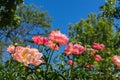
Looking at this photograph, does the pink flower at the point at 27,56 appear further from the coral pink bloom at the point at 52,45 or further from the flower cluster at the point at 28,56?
the coral pink bloom at the point at 52,45

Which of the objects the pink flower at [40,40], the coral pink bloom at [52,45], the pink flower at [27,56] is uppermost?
the pink flower at [40,40]

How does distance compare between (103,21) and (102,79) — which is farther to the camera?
(103,21)

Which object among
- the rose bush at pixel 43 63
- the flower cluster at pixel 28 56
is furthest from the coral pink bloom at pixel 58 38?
the flower cluster at pixel 28 56

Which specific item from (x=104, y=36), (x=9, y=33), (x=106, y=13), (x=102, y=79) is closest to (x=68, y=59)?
(x=102, y=79)

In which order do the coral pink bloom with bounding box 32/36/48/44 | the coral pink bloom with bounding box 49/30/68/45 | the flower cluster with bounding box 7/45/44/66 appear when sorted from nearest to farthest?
the flower cluster with bounding box 7/45/44/66 < the coral pink bloom with bounding box 49/30/68/45 < the coral pink bloom with bounding box 32/36/48/44

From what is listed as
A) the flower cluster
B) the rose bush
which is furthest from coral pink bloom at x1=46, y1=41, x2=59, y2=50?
the flower cluster

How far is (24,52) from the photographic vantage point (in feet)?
12.7

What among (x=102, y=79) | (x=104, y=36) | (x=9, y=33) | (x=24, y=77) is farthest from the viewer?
(x=9, y=33)

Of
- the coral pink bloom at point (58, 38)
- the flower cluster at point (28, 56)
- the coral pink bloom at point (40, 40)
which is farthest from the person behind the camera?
the coral pink bloom at point (40, 40)

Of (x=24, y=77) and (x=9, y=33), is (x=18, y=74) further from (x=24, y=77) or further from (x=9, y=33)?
(x=9, y=33)

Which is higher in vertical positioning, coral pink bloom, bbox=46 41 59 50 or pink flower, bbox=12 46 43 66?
coral pink bloom, bbox=46 41 59 50

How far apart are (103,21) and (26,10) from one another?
18.0 m

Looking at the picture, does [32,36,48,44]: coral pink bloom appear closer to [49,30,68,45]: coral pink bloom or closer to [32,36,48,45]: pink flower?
[32,36,48,45]: pink flower

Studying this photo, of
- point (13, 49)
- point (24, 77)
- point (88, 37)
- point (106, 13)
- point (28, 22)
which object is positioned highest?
point (28, 22)
